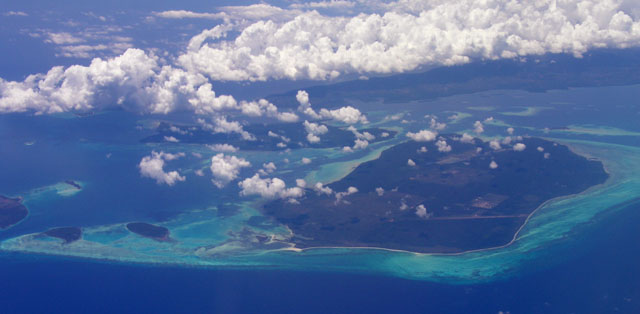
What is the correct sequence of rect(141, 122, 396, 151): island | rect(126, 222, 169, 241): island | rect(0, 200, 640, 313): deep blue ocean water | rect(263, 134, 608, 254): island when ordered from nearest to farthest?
rect(0, 200, 640, 313): deep blue ocean water, rect(263, 134, 608, 254): island, rect(126, 222, 169, 241): island, rect(141, 122, 396, 151): island

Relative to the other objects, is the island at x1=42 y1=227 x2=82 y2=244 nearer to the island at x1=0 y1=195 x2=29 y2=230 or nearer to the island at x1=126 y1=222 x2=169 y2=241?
the island at x1=126 y1=222 x2=169 y2=241

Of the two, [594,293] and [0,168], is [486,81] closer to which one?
[594,293]

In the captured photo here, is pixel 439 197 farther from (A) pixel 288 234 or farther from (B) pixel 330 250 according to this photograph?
(A) pixel 288 234

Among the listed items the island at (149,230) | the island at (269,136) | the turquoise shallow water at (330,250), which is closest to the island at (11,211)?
the turquoise shallow water at (330,250)

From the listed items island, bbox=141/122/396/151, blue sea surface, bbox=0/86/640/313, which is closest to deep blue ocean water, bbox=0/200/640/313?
blue sea surface, bbox=0/86/640/313

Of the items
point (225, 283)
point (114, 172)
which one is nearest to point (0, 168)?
point (114, 172)

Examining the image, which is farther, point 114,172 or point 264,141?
point 264,141
